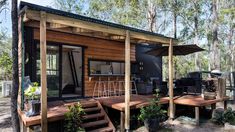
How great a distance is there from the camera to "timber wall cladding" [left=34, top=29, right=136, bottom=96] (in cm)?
690

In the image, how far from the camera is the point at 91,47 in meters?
7.88

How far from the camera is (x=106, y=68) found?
27.8ft

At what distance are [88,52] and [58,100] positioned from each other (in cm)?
213

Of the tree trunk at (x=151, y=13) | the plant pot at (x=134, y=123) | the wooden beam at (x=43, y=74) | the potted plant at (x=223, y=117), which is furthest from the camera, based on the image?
the tree trunk at (x=151, y=13)

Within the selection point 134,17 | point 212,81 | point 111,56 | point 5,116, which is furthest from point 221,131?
point 134,17

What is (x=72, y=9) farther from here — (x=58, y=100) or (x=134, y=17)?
(x=58, y=100)

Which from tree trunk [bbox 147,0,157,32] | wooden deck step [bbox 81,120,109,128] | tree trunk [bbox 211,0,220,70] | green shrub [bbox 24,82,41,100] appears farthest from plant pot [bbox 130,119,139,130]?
tree trunk [bbox 147,0,157,32]

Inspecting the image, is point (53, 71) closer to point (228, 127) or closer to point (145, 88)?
point (145, 88)

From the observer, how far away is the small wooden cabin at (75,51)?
15.2 ft

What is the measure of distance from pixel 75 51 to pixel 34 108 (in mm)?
4962

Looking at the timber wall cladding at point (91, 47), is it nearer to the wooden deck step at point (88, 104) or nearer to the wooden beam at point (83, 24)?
the wooden deck step at point (88, 104)

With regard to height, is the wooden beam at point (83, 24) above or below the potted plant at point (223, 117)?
above

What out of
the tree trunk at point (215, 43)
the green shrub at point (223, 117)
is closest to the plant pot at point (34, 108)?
the green shrub at point (223, 117)

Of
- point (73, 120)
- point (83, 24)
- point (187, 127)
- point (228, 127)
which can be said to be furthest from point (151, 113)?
point (83, 24)
